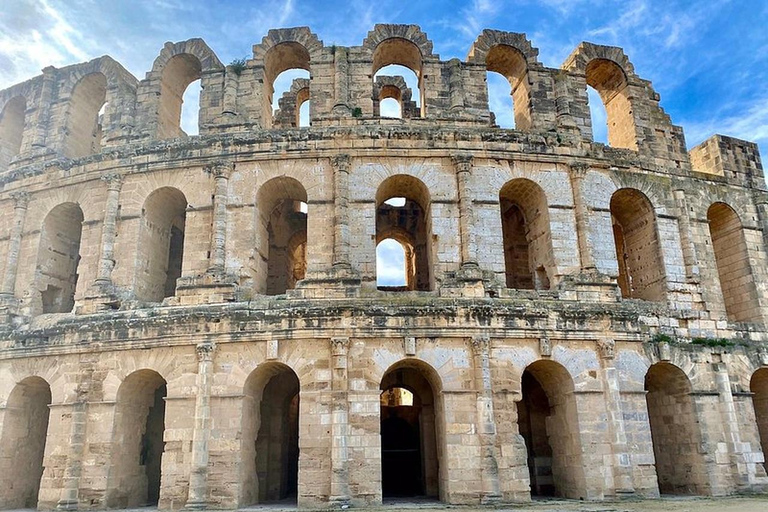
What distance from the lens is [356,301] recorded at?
606 inches

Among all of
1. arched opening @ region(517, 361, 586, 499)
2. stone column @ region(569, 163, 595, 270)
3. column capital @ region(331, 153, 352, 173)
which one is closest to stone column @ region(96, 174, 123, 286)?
column capital @ region(331, 153, 352, 173)

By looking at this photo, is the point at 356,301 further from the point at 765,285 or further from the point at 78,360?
the point at 765,285

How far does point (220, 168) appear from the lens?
56.2 feet

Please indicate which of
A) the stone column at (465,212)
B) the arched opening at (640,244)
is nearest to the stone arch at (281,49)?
the stone column at (465,212)

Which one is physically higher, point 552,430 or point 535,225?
point 535,225

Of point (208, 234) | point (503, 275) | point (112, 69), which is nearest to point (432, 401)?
point (503, 275)

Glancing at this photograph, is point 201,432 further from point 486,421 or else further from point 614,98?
point 614,98

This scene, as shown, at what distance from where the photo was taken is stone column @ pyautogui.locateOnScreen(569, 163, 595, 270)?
659 inches

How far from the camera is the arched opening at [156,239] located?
1728cm

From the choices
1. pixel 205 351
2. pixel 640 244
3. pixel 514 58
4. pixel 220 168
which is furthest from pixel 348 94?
pixel 640 244

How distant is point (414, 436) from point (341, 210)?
9500 mm

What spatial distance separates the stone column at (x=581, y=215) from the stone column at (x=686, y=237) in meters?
3.21

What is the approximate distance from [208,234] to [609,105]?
14035mm

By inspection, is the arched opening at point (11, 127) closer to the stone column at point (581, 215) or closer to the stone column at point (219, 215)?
the stone column at point (219, 215)
